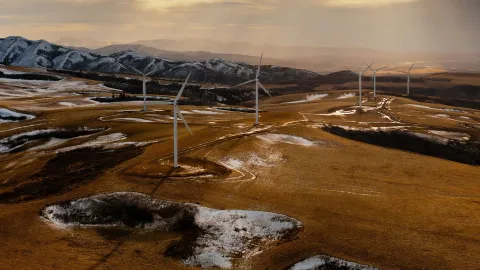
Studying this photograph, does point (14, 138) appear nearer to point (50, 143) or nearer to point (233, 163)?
point (50, 143)

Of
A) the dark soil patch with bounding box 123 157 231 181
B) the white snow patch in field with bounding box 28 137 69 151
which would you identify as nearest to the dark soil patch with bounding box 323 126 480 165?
the dark soil patch with bounding box 123 157 231 181

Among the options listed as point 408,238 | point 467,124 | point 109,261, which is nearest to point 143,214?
point 109,261

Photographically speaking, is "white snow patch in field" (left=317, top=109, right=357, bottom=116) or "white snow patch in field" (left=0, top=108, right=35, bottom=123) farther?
"white snow patch in field" (left=317, top=109, right=357, bottom=116)

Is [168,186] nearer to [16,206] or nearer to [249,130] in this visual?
[16,206]

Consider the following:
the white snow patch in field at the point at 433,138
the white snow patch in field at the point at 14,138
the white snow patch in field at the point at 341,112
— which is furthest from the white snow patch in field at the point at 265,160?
the white snow patch in field at the point at 341,112

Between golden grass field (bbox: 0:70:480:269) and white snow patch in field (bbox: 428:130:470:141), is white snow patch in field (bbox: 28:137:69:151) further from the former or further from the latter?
white snow patch in field (bbox: 428:130:470:141)

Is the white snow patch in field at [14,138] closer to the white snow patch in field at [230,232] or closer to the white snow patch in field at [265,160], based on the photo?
the white snow patch in field at [265,160]
